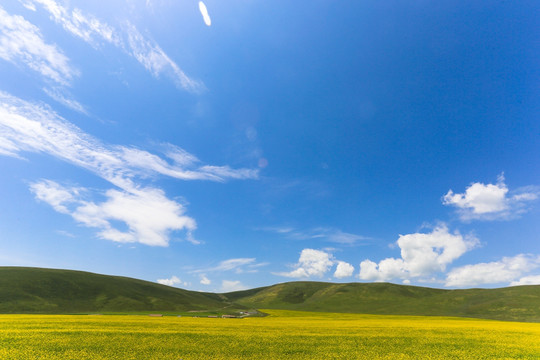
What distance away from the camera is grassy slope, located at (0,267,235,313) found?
121m

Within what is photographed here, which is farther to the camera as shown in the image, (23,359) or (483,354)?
(483,354)

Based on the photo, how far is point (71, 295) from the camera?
483 feet

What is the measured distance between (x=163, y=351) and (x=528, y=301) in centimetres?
23474

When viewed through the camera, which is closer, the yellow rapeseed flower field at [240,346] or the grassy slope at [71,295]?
the yellow rapeseed flower field at [240,346]

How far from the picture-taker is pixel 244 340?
104ft

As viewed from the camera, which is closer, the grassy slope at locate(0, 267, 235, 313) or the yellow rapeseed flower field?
the yellow rapeseed flower field

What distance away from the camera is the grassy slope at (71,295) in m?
121

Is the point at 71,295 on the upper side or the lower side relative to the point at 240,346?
upper

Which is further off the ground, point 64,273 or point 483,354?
point 64,273

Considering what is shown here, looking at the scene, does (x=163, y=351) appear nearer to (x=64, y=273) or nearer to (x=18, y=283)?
(x=18, y=283)

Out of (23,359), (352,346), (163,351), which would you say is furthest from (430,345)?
(23,359)

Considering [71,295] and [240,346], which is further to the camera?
[71,295]

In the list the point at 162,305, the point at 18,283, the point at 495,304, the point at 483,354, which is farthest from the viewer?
the point at 495,304

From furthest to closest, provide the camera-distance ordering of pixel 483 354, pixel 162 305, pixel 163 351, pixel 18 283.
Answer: pixel 162 305 < pixel 18 283 < pixel 483 354 < pixel 163 351
